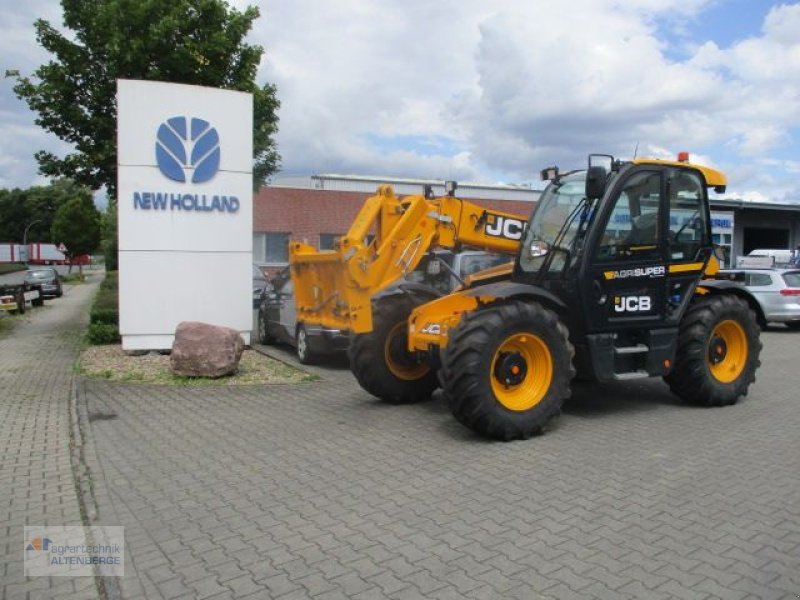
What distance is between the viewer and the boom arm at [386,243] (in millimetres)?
7047

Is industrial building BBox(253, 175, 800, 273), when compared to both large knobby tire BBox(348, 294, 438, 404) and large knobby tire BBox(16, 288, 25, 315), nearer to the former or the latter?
large knobby tire BBox(16, 288, 25, 315)

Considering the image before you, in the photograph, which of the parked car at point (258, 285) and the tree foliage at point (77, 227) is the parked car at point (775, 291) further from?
the tree foliage at point (77, 227)

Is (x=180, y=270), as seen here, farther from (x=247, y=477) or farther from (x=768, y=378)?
(x=768, y=378)

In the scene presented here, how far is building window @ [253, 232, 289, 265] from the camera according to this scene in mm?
30266

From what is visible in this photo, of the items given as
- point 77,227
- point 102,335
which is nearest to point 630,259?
point 102,335

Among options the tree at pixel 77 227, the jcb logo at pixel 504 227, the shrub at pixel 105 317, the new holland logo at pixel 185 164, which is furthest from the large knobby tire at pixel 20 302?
the tree at pixel 77 227

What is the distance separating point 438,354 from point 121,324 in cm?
672

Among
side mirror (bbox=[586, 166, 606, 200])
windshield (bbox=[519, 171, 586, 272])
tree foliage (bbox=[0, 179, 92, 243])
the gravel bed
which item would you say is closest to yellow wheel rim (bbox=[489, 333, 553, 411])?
windshield (bbox=[519, 171, 586, 272])

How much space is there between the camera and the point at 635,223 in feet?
23.9

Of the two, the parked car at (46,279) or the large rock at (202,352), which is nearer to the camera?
the large rock at (202,352)

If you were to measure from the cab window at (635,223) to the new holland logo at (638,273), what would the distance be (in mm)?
121

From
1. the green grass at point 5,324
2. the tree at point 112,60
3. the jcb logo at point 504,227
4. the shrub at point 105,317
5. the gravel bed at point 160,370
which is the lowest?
the green grass at point 5,324

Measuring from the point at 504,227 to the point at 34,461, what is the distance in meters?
5.09

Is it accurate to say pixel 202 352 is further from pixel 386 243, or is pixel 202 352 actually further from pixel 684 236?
pixel 684 236
